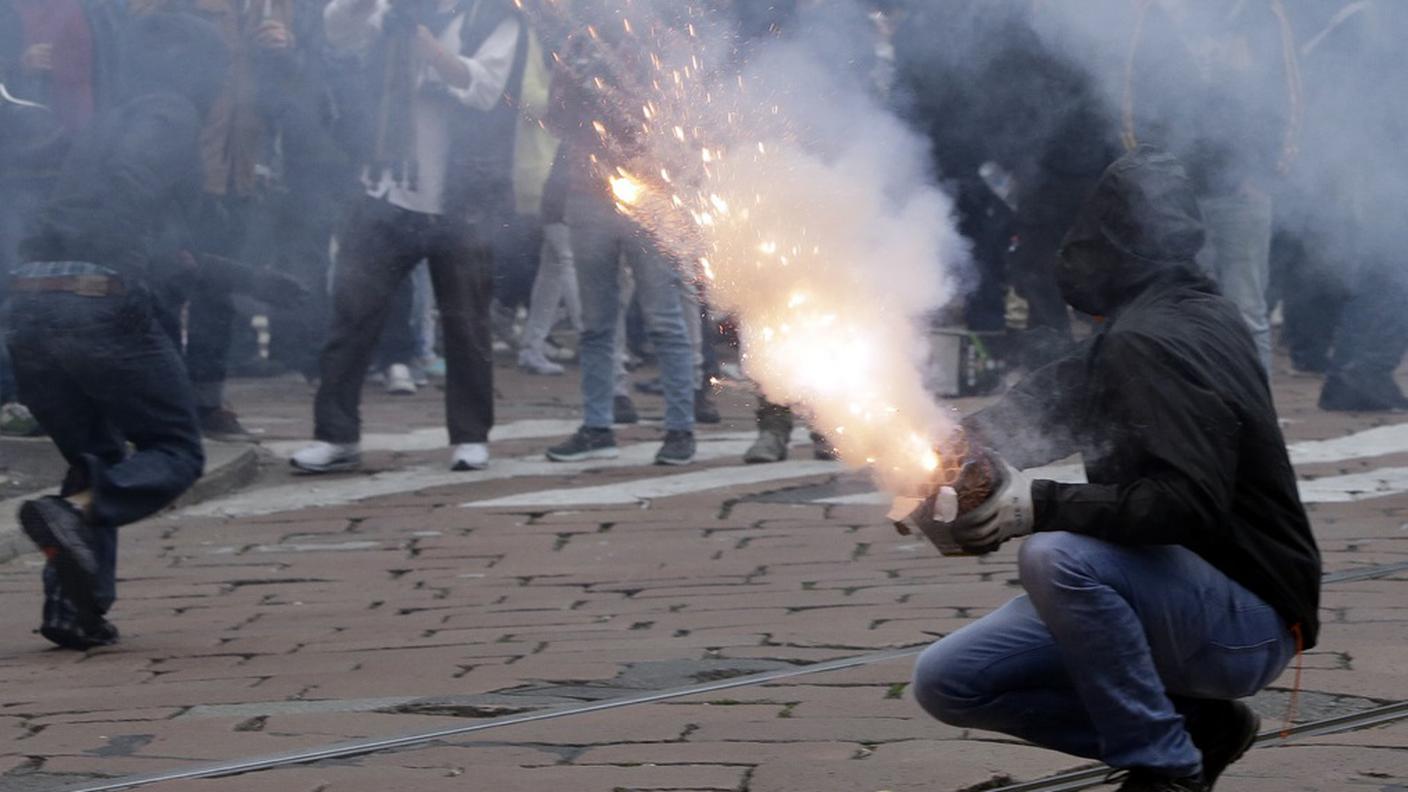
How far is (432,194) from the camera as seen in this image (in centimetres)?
818

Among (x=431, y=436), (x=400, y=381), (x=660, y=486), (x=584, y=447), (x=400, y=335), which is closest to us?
(x=660, y=486)

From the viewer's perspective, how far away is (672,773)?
13.2 ft

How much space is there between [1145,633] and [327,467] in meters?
5.52

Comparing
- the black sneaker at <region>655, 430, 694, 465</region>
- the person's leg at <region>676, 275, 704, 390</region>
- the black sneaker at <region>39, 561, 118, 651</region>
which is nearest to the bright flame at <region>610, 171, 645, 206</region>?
the black sneaker at <region>39, 561, 118, 651</region>

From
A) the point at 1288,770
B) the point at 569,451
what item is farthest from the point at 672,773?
the point at 569,451

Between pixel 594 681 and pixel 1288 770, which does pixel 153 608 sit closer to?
pixel 594 681

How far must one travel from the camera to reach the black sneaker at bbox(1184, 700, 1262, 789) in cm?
364

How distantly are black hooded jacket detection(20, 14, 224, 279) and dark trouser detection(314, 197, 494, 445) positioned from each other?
184 centimetres

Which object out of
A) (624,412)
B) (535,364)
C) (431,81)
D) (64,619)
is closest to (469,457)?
(431,81)

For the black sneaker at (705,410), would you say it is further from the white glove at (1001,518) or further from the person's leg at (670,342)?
the white glove at (1001,518)

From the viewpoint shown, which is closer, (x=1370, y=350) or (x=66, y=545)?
(x=66, y=545)

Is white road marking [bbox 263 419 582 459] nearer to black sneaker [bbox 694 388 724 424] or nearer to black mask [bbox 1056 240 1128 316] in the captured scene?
black sneaker [bbox 694 388 724 424]

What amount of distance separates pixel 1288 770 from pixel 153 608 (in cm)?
343

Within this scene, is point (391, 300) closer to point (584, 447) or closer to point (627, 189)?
point (584, 447)
